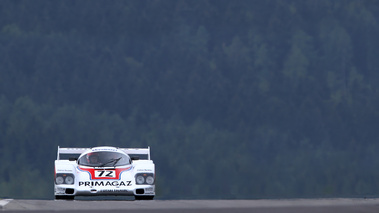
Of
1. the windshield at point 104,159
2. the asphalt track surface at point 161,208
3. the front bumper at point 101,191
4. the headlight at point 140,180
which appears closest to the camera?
the asphalt track surface at point 161,208

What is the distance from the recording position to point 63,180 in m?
12.4

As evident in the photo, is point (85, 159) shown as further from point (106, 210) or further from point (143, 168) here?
point (106, 210)

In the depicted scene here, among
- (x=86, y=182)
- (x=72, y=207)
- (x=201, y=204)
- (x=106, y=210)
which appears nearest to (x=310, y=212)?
(x=201, y=204)

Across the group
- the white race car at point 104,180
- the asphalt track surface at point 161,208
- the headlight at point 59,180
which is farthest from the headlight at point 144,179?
the headlight at point 59,180

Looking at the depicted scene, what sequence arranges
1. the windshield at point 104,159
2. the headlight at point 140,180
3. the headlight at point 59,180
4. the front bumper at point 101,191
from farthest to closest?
1. the windshield at point 104,159
2. the headlight at point 140,180
3. the headlight at point 59,180
4. the front bumper at point 101,191

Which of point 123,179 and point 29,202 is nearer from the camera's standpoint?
point 29,202

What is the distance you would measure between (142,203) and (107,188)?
1207 mm

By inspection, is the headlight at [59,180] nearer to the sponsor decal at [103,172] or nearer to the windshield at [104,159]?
the sponsor decal at [103,172]

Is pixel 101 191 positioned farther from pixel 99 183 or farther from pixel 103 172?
pixel 103 172

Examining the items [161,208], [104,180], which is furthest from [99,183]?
[161,208]

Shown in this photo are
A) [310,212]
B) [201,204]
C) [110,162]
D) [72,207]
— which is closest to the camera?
[310,212]

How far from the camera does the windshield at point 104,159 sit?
1304 centimetres

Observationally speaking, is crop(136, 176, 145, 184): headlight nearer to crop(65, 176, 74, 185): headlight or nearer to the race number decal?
the race number decal

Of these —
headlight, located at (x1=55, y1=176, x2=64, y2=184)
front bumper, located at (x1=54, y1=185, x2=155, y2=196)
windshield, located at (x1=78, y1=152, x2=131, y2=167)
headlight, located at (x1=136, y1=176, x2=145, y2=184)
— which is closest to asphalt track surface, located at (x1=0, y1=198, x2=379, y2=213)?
front bumper, located at (x1=54, y1=185, x2=155, y2=196)
